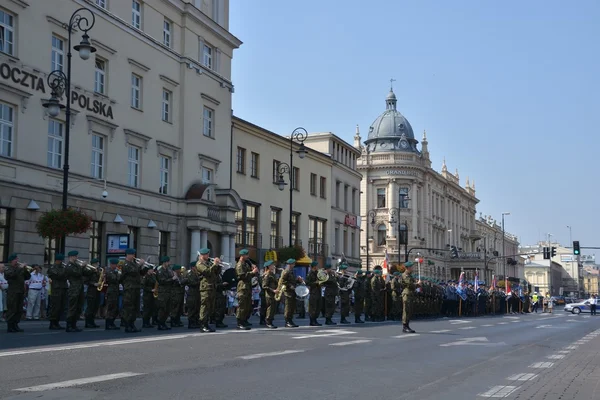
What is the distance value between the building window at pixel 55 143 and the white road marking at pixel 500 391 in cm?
2278

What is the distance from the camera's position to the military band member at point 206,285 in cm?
1817

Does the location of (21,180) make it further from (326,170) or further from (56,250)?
(326,170)

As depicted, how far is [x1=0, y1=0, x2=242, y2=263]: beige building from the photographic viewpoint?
27.5m

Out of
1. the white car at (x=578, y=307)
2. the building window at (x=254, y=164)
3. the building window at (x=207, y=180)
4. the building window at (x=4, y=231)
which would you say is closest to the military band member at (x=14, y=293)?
the building window at (x=4, y=231)

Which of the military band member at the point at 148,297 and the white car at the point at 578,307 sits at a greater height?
the military band member at the point at 148,297

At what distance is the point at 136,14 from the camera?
34.9 metres

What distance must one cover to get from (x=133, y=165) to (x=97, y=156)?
254cm

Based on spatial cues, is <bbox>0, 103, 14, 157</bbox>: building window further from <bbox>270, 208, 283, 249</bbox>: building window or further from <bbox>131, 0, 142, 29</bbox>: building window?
<bbox>270, 208, 283, 249</bbox>: building window

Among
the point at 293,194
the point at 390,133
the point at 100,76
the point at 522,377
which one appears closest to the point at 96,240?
the point at 100,76

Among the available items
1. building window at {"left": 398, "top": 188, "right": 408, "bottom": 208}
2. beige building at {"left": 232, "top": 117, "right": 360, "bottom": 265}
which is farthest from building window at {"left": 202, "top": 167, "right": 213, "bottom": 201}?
building window at {"left": 398, "top": 188, "right": 408, "bottom": 208}

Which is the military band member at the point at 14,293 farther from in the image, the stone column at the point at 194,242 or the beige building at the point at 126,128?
the stone column at the point at 194,242

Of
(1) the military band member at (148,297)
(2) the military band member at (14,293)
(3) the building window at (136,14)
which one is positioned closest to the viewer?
(2) the military band member at (14,293)

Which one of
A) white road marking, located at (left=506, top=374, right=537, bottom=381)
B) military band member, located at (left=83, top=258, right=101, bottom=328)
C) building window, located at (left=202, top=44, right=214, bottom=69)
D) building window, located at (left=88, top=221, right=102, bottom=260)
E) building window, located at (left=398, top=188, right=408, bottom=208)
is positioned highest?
building window, located at (left=202, top=44, right=214, bottom=69)

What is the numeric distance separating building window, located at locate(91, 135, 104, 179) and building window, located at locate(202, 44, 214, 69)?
951 centimetres
